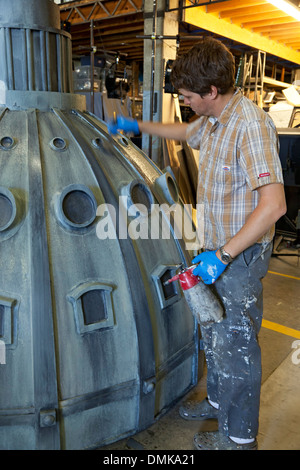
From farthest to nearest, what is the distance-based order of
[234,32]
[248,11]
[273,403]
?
[234,32]
[248,11]
[273,403]

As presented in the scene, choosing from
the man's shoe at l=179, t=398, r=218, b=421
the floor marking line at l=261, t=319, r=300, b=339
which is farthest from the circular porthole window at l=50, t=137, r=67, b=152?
the floor marking line at l=261, t=319, r=300, b=339

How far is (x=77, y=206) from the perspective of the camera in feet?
9.25

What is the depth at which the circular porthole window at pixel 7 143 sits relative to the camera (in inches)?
112

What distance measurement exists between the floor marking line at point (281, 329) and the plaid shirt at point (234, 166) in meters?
2.76

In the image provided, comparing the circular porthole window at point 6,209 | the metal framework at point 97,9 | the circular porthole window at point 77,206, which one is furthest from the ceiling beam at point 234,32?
the circular porthole window at point 6,209

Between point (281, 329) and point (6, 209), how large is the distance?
4001 mm

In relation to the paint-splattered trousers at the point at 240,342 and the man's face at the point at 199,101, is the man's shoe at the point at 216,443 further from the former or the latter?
the man's face at the point at 199,101

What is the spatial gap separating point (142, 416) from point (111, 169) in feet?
6.40

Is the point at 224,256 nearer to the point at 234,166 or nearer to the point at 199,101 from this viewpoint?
the point at 234,166

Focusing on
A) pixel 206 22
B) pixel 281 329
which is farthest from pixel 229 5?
pixel 281 329

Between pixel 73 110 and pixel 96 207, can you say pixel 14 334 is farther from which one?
pixel 73 110

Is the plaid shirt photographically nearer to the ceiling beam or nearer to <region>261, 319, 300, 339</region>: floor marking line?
<region>261, 319, 300, 339</region>: floor marking line

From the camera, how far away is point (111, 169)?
316cm
